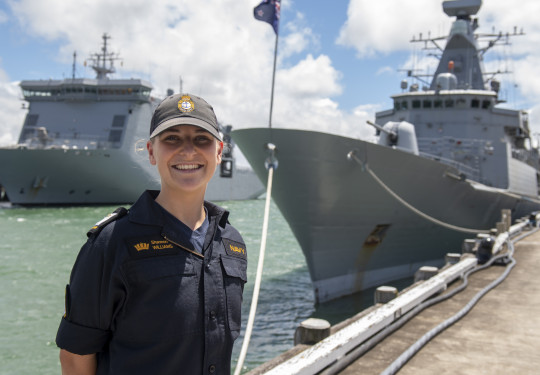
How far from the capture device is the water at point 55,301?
6.52m

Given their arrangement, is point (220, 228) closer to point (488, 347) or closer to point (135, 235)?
point (135, 235)

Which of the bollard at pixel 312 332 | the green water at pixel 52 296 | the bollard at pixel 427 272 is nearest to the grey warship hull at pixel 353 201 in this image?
the green water at pixel 52 296

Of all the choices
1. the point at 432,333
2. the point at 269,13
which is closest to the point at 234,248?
the point at 432,333

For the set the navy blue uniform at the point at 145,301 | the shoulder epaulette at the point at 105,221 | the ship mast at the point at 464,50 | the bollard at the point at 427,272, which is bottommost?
the bollard at the point at 427,272

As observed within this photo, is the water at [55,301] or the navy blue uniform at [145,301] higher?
the navy blue uniform at [145,301]

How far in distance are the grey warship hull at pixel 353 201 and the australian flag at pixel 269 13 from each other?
81.5 inches

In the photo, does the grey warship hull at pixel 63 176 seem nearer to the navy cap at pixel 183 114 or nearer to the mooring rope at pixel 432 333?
the mooring rope at pixel 432 333

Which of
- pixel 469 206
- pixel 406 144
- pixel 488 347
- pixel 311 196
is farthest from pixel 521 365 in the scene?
pixel 469 206

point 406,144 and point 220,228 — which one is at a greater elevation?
point 406,144

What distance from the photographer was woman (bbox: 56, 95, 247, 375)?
1223mm

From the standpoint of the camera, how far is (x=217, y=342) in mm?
1316

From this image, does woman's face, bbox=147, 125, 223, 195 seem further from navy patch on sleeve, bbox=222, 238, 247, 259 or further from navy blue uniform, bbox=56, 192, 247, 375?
navy patch on sleeve, bbox=222, 238, 247, 259

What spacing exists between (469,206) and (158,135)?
38.2ft

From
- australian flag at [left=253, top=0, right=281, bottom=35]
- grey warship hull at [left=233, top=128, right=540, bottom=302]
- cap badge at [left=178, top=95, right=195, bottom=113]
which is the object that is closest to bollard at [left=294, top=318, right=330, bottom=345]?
cap badge at [left=178, top=95, right=195, bottom=113]
